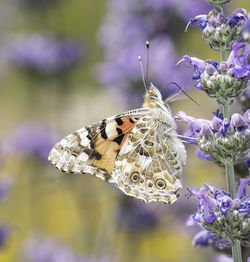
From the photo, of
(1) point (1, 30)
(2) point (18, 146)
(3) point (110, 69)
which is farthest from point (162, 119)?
(1) point (1, 30)

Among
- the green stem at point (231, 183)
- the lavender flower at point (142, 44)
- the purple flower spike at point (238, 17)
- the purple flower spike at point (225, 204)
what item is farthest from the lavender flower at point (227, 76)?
the lavender flower at point (142, 44)

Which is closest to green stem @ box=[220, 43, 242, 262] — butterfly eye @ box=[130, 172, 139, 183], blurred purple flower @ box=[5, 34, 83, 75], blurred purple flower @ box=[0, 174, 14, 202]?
butterfly eye @ box=[130, 172, 139, 183]

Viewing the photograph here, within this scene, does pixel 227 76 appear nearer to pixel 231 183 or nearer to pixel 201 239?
pixel 231 183

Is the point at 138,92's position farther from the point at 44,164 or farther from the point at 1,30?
the point at 1,30

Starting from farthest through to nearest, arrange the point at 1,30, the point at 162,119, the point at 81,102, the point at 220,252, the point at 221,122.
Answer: the point at 81,102 → the point at 1,30 → the point at 162,119 → the point at 220,252 → the point at 221,122

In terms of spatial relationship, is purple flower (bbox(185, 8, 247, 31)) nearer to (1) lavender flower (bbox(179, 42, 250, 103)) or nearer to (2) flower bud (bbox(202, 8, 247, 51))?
(2) flower bud (bbox(202, 8, 247, 51))

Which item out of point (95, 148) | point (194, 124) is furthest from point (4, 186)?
point (194, 124)
